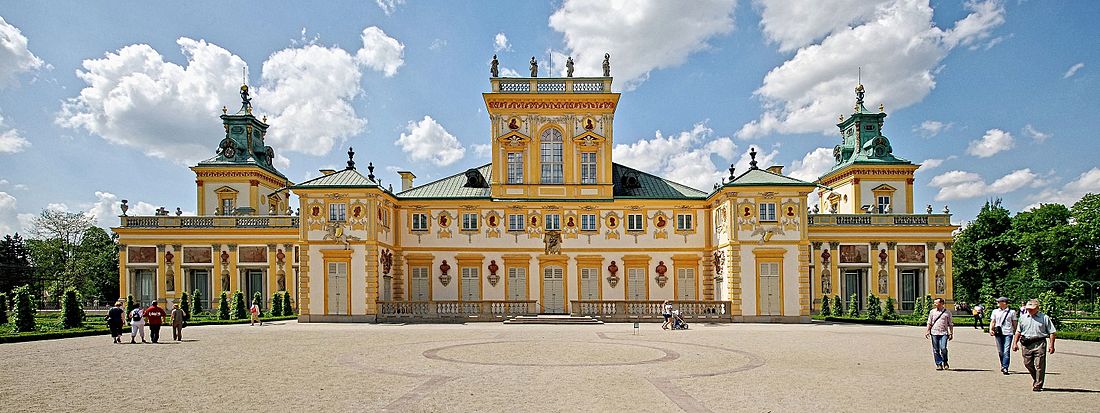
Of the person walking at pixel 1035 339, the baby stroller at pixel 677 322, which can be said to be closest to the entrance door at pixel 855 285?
the baby stroller at pixel 677 322

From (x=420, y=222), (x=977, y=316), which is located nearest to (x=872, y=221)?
(x=977, y=316)

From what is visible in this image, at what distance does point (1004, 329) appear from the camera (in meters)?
16.2

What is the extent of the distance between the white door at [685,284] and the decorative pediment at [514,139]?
11768mm

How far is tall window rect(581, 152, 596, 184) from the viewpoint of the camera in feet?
148

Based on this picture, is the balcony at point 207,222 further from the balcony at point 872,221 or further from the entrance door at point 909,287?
the entrance door at point 909,287

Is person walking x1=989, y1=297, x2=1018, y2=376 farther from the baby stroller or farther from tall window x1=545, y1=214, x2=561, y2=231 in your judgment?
tall window x1=545, y1=214, x2=561, y2=231

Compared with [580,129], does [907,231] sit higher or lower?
lower

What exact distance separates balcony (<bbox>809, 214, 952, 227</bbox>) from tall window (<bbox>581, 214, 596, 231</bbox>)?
16685mm

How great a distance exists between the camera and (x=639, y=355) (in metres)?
20.9

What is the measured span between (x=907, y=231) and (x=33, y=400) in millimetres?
50731

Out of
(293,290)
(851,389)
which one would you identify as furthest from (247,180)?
(851,389)

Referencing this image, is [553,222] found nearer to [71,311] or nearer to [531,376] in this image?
[71,311]

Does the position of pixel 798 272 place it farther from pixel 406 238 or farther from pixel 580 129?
pixel 406 238

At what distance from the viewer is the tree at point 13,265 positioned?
207 ft
